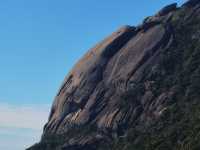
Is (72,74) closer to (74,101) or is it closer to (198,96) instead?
(74,101)

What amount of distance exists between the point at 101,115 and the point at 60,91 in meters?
26.3

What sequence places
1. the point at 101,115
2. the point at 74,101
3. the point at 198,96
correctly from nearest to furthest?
the point at 198,96
the point at 101,115
the point at 74,101

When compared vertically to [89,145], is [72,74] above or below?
above

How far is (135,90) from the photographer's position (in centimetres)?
15762

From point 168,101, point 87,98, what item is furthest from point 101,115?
point 168,101

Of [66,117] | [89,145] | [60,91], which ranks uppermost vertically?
[60,91]

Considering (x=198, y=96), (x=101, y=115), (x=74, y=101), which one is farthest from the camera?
(x=74, y=101)

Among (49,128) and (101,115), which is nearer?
(101,115)

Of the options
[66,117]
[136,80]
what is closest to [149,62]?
[136,80]

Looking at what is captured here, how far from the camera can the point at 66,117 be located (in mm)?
166875

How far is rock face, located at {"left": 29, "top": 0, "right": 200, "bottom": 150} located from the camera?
14201 centimetres

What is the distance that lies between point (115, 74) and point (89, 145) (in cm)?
2655

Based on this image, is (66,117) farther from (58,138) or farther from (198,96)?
(198,96)

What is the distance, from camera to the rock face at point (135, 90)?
142 metres
